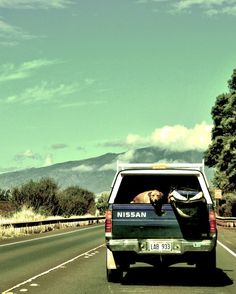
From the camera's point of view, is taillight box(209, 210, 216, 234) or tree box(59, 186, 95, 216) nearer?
taillight box(209, 210, 216, 234)

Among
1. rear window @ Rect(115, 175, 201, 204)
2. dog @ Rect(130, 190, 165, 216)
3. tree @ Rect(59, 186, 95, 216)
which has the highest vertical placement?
tree @ Rect(59, 186, 95, 216)

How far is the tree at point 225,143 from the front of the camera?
49594 mm

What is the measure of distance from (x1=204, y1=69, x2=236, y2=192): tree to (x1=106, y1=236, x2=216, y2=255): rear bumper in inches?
1485

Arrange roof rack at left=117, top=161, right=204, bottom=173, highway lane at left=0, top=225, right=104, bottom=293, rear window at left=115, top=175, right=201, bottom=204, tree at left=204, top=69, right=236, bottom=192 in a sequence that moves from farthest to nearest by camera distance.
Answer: tree at left=204, top=69, right=236, bottom=192 < highway lane at left=0, top=225, right=104, bottom=293 < rear window at left=115, top=175, right=201, bottom=204 < roof rack at left=117, top=161, right=204, bottom=173

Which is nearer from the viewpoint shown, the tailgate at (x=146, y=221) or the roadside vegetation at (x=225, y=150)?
the tailgate at (x=146, y=221)

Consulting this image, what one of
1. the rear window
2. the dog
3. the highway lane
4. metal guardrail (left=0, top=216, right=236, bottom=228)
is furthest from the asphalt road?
metal guardrail (left=0, top=216, right=236, bottom=228)

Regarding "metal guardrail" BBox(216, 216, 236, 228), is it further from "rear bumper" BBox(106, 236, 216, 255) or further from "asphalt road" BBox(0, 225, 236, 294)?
"rear bumper" BBox(106, 236, 216, 255)

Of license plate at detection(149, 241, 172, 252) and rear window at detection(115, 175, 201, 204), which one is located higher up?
rear window at detection(115, 175, 201, 204)

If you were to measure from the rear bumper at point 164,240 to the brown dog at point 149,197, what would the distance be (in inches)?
30.1

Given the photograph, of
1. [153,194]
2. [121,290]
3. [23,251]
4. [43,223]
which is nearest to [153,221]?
[153,194]

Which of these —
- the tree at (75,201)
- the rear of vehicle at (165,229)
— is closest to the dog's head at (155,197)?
the rear of vehicle at (165,229)

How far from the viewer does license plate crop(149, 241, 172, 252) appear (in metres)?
11.1

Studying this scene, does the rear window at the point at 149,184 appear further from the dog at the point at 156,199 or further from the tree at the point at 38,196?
the tree at the point at 38,196

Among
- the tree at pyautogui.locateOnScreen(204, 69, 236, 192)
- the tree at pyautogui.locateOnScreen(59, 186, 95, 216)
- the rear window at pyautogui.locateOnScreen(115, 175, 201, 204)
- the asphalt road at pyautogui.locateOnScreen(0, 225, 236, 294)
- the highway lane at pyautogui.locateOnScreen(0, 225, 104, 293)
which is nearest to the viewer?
the asphalt road at pyautogui.locateOnScreen(0, 225, 236, 294)
